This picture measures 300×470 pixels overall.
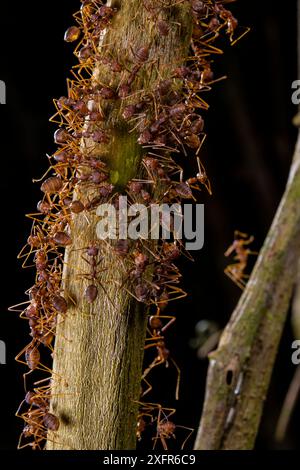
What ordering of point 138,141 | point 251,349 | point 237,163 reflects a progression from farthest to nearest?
point 237,163 → point 251,349 → point 138,141

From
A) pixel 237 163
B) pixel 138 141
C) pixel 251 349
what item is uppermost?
pixel 237 163

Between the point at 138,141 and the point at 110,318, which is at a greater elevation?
the point at 138,141

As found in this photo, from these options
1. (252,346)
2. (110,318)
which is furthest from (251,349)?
(110,318)

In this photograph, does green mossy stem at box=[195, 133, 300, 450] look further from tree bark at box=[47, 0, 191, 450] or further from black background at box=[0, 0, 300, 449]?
black background at box=[0, 0, 300, 449]

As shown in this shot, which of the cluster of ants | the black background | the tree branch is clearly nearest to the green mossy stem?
the tree branch

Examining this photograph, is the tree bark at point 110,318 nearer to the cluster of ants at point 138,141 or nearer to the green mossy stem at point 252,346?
the cluster of ants at point 138,141

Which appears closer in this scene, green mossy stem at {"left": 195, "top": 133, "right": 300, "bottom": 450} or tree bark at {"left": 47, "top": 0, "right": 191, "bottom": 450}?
tree bark at {"left": 47, "top": 0, "right": 191, "bottom": 450}

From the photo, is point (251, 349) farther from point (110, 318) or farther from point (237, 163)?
point (237, 163)

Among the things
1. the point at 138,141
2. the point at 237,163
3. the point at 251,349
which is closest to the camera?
the point at 138,141

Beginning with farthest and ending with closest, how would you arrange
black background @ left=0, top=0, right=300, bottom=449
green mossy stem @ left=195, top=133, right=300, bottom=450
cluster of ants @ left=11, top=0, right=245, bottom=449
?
black background @ left=0, top=0, right=300, bottom=449 → green mossy stem @ left=195, top=133, right=300, bottom=450 → cluster of ants @ left=11, top=0, right=245, bottom=449

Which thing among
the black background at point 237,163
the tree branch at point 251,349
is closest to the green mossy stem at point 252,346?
the tree branch at point 251,349
